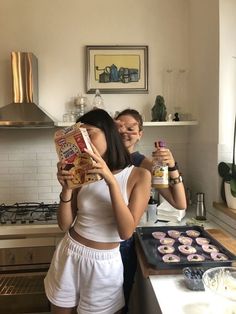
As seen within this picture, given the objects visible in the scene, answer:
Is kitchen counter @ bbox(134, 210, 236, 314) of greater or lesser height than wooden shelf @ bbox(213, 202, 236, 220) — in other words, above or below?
below

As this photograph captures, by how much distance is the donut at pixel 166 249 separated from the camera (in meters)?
1.39

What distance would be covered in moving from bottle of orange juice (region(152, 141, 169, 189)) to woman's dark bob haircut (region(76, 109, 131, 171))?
190 millimetres

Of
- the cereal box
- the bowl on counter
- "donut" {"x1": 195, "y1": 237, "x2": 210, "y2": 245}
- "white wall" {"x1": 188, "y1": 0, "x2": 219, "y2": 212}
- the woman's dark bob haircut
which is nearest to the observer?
the bowl on counter

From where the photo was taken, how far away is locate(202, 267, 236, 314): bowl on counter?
0.94 metres

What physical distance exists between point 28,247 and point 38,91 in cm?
114

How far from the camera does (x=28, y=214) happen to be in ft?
7.39

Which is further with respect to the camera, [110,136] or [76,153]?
[110,136]

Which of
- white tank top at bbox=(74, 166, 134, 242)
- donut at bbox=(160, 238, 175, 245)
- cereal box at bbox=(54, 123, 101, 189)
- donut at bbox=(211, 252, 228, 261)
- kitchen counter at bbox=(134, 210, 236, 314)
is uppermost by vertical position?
cereal box at bbox=(54, 123, 101, 189)

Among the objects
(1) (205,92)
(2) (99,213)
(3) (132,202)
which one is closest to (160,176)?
(3) (132,202)

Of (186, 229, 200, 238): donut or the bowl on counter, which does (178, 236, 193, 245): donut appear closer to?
(186, 229, 200, 238): donut

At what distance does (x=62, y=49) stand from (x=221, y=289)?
2.03 meters

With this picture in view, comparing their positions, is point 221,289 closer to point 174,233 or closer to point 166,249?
point 166,249

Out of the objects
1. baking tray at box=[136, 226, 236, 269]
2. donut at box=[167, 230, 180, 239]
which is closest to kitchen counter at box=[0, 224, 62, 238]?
baking tray at box=[136, 226, 236, 269]

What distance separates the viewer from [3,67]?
241cm
